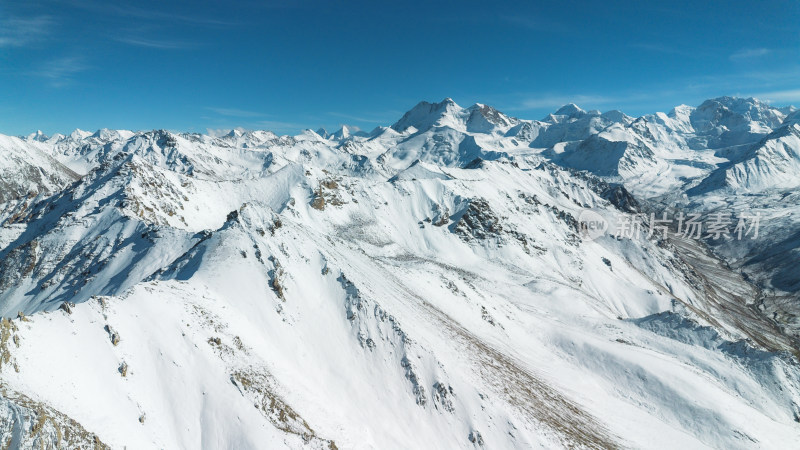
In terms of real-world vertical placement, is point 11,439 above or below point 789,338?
above

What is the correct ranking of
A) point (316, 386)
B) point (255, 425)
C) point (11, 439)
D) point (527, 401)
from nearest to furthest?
point (11, 439) → point (255, 425) → point (316, 386) → point (527, 401)

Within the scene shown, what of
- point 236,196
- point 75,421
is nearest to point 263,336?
point 75,421

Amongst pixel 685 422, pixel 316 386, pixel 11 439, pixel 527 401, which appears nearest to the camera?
pixel 11 439

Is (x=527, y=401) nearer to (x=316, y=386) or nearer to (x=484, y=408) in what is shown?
(x=484, y=408)

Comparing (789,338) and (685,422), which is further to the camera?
(789,338)

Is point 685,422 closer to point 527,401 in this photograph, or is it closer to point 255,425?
point 527,401

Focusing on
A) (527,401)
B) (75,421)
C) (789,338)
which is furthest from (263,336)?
(789,338)

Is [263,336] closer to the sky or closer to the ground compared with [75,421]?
closer to the ground

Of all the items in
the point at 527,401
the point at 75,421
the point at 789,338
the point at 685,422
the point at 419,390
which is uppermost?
the point at 75,421

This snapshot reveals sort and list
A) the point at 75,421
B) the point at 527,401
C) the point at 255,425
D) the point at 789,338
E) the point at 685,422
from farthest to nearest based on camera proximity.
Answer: the point at 789,338 → the point at 685,422 → the point at 527,401 → the point at 255,425 → the point at 75,421
